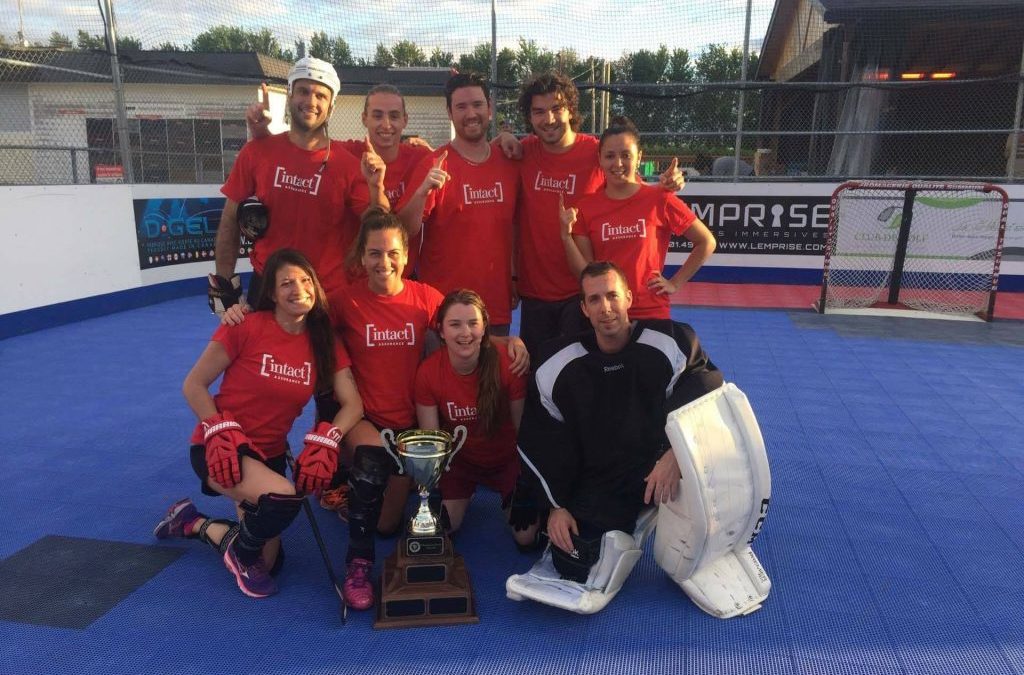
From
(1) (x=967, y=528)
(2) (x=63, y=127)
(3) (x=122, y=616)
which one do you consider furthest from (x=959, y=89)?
(2) (x=63, y=127)

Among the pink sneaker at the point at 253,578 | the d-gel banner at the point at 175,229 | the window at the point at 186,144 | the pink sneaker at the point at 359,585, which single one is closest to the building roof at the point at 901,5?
the d-gel banner at the point at 175,229

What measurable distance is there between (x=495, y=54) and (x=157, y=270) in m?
4.96

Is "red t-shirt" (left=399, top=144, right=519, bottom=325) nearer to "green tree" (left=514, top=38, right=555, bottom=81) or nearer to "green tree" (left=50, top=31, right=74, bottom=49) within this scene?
"green tree" (left=50, top=31, right=74, bottom=49)

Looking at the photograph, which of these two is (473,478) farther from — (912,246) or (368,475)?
(912,246)

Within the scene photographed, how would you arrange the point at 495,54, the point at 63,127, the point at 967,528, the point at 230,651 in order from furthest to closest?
the point at 63,127
the point at 495,54
the point at 967,528
the point at 230,651

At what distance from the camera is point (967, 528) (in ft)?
10.5

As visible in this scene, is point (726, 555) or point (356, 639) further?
point (726, 555)

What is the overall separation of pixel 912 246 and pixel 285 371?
8.91 m

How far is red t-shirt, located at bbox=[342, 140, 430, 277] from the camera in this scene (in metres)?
3.54

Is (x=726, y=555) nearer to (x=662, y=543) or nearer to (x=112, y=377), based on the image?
(x=662, y=543)

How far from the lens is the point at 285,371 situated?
2816 mm

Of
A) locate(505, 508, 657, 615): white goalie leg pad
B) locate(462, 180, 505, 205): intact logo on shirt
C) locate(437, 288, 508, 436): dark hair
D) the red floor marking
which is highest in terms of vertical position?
locate(462, 180, 505, 205): intact logo on shirt

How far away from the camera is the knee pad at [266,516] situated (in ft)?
8.33

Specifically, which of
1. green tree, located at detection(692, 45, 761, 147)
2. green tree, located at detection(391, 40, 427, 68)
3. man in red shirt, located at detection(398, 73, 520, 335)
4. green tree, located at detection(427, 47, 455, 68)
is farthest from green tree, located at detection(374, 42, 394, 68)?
man in red shirt, located at detection(398, 73, 520, 335)
